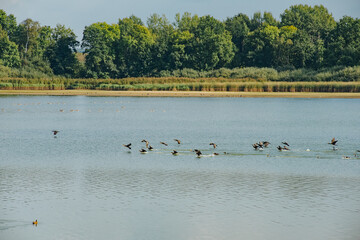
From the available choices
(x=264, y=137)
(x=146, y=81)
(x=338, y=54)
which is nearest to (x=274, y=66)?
(x=338, y=54)

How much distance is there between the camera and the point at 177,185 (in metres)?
21.8

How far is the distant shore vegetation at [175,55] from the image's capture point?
102 m

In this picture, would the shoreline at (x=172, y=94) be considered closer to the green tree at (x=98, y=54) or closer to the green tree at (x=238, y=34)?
the green tree at (x=98, y=54)

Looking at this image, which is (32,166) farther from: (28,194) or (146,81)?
(146,81)

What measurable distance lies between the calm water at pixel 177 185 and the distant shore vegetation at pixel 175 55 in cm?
5942

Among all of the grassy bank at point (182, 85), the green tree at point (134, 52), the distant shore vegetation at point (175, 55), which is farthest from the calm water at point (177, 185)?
the green tree at point (134, 52)

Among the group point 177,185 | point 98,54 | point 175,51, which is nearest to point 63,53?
point 98,54

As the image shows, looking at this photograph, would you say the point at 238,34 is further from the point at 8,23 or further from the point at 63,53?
the point at 8,23

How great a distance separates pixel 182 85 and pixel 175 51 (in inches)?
1027

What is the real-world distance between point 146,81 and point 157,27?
3095 inches

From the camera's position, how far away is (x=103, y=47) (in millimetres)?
123375

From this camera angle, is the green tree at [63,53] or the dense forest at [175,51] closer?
the dense forest at [175,51]

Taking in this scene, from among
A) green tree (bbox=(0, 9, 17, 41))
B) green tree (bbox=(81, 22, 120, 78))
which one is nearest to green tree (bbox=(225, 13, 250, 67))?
green tree (bbox=(81, 22, 120, 78))

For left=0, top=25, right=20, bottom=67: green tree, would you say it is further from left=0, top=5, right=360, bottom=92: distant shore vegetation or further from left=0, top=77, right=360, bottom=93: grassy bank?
left=0, top=77, right=360, bottom=93: grassy bank
